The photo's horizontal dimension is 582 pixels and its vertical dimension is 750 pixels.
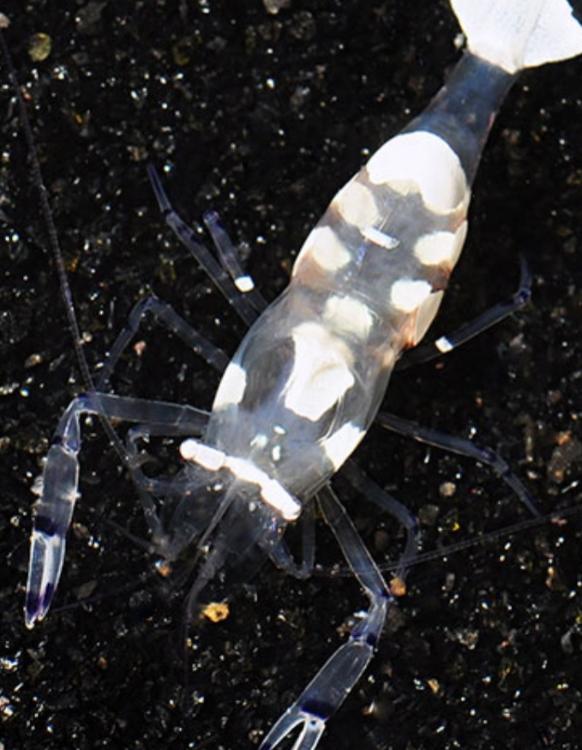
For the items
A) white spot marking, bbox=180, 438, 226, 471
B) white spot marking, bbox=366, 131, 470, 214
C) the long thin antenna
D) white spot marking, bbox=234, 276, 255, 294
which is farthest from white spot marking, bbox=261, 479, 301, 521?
white spot marking, bbox=366, 131, 470, 214

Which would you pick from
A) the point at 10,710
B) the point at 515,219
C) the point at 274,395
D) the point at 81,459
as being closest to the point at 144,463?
the point at 81,459

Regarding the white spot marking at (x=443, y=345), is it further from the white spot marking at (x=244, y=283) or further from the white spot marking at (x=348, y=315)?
the white spot marking at (x=244, y=283)

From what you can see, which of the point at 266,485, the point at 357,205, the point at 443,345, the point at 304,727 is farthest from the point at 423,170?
the point at 304,727

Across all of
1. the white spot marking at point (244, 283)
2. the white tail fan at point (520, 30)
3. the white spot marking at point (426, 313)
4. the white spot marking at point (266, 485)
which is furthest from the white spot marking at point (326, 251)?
the white tail fan at point (520, 30)

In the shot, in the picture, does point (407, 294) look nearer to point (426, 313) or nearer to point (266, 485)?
point (426, 313)

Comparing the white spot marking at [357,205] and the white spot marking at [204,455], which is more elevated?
the white spot marking at [357,205]
